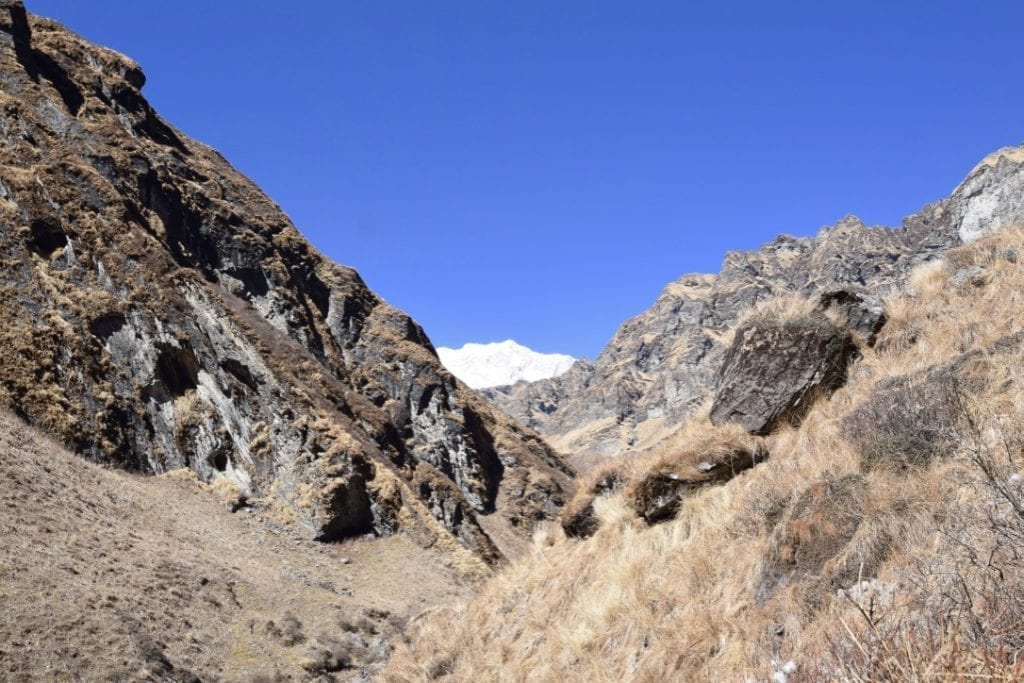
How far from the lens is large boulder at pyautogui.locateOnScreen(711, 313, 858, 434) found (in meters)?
9.25

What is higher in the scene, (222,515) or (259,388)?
(259,388)

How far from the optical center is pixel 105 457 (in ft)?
95.6

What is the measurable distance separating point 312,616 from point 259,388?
1793 cm

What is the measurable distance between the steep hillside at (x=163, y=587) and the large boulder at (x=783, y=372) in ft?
47.9

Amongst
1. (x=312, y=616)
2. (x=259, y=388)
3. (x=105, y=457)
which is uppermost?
(x=259, y=388)

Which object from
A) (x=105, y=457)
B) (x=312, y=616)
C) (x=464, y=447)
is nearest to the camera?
(x=312, y=616)

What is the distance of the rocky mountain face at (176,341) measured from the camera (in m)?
30.8

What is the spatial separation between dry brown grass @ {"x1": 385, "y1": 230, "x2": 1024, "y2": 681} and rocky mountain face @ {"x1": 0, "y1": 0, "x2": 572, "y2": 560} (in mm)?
25774

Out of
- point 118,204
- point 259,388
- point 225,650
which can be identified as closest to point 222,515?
point 259,388

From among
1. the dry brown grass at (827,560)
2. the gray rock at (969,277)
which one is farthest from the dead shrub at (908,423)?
the gray rock at (969,277)

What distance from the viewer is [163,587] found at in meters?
20.4

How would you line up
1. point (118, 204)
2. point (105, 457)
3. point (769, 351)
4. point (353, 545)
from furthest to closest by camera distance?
1. point (118, 204)
2. point (353, 545)
3. point (105, 457)
4. point (769, 351)

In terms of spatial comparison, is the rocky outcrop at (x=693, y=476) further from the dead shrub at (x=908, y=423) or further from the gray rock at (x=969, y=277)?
the gray rock at (x=969, y=277)

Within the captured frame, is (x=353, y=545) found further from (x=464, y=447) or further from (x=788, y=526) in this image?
(x=788, y=526)
